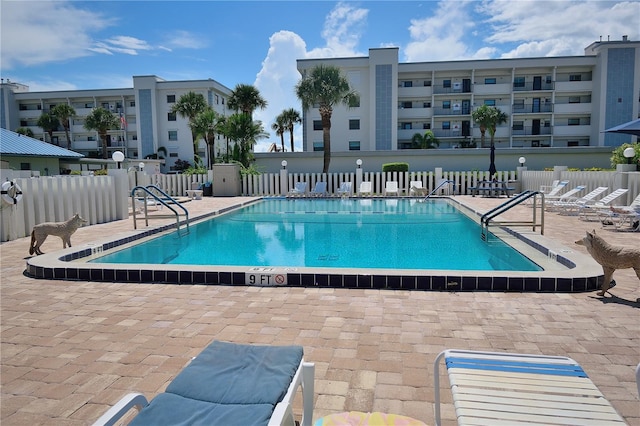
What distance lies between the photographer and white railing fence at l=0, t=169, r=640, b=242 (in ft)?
29.8

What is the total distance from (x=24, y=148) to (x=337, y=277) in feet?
68.4

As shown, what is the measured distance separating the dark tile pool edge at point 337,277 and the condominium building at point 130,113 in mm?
41782

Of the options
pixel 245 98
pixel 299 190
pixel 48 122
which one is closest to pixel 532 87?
pixel 245 98

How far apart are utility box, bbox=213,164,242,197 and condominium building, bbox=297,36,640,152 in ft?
62.4

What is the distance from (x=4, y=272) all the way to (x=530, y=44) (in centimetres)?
4125

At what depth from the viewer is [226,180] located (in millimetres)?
20219

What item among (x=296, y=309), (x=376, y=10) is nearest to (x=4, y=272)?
(x=296, y=309)

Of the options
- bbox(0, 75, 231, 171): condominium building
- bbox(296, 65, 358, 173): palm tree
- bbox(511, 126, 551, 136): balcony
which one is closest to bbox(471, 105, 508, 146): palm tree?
bbox(511, 126, 551, 136): balcony

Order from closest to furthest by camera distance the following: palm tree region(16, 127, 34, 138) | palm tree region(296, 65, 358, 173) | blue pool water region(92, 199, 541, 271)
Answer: blue pool water region(92, 199, 541, 271) → palm tree region(296, 65, 358, 173) → palm tree region(16, 127, 34, 138)

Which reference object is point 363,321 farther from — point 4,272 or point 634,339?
point 4,272

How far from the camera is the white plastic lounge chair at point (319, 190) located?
64.1ft

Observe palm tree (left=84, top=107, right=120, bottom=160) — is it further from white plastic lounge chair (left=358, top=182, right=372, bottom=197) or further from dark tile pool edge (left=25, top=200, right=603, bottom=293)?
dark tile pool edge (left=25, top=200, right=603, bottom=293)

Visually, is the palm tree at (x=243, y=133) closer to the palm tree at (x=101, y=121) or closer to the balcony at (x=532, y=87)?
the palm tree at (x=101, y=121)

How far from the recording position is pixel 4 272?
6.16 meters
